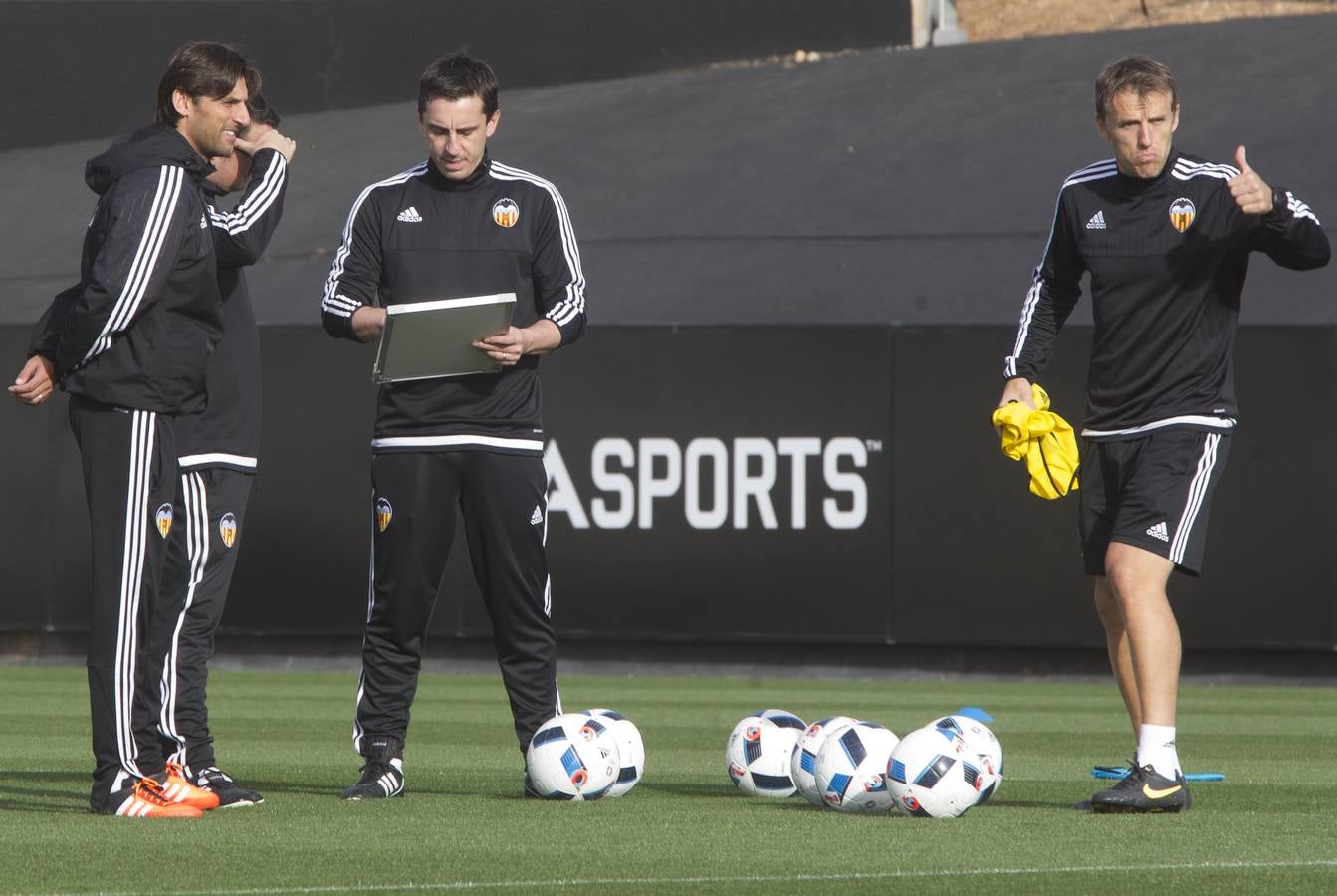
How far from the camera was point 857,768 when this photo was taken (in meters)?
6.15

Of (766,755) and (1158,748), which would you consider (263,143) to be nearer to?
(766,755)

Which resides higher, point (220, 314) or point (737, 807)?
point (220, 314)

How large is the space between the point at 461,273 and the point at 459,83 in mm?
627

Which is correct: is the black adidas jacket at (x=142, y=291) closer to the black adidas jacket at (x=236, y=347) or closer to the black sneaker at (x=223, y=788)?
the black adidas jacket at (x=236, y=347)

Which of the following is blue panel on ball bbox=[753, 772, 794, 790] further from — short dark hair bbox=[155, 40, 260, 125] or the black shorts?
short dark hair bbox=[155, 40, 260, 125]

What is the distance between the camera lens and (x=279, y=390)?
14.0 m

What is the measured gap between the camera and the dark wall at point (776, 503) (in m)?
13.0

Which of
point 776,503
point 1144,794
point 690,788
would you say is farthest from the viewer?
point 776,503

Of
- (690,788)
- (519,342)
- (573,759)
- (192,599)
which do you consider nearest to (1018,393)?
(519,342)

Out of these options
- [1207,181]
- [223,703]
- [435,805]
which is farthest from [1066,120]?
[435,805]

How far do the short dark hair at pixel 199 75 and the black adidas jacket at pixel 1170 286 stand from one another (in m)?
2.78

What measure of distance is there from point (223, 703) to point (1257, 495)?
6.68 m

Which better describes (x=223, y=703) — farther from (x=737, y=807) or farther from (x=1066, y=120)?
(x=1066, y=120)

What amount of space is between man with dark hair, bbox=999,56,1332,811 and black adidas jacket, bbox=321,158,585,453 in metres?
1.61
